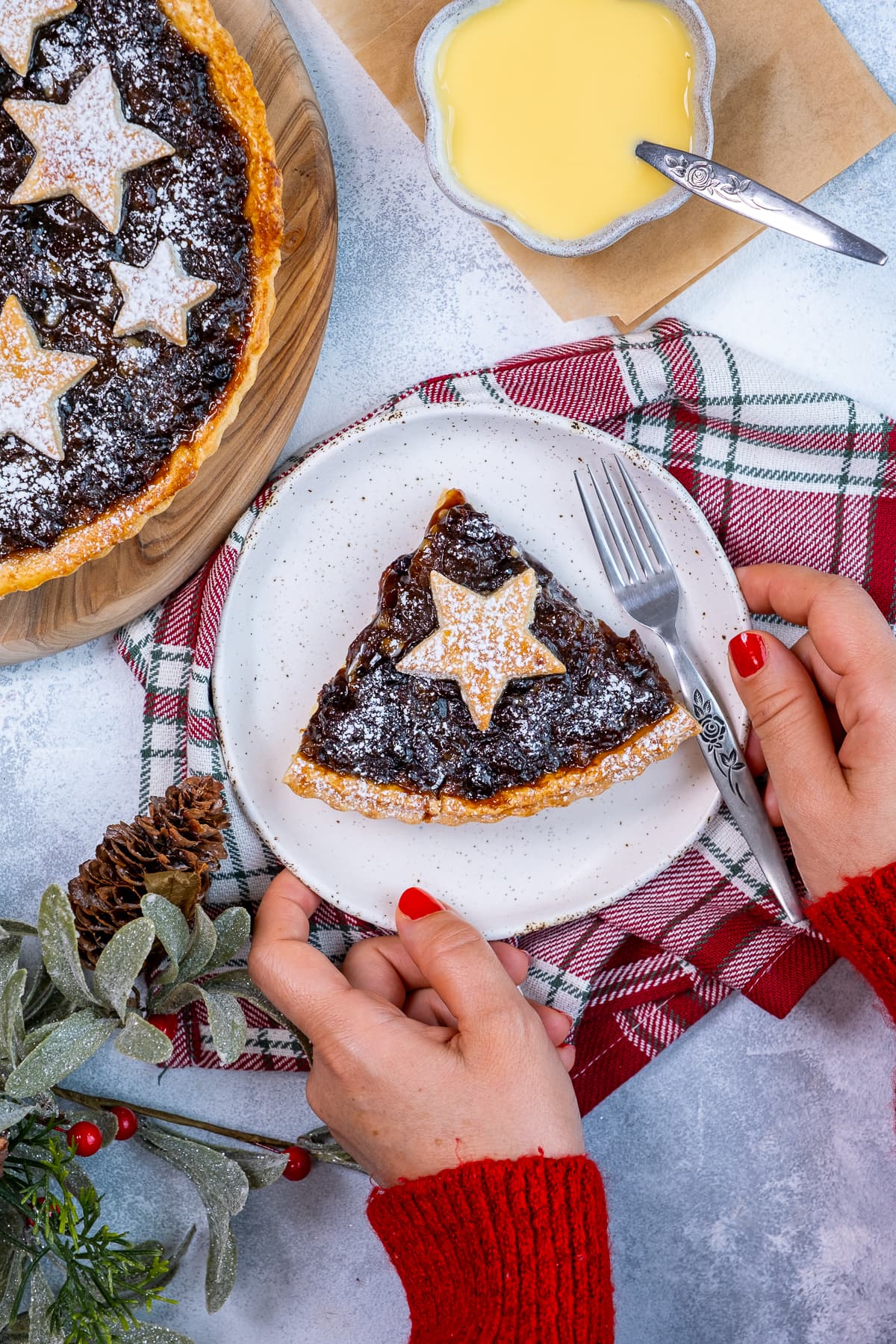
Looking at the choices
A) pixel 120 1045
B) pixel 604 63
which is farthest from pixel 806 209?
pixel 120 1045

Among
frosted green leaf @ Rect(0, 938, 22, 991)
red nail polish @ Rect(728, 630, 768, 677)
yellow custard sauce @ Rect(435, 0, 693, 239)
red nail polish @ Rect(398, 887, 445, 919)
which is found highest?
yellow custard sauce @ Rect(435, 0, 693, 239)

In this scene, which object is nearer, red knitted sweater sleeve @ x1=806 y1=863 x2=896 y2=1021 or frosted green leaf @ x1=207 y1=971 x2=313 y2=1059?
red knitted sweater sleeve @ x1=806 y1=863 x2=896 y2=1021

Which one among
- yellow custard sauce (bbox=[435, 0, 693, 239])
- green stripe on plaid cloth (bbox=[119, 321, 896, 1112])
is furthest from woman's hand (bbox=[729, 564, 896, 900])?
yellow custard sauce (bbox=[435, 0, 693, 239])

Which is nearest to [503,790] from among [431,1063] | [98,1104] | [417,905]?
[417,905]

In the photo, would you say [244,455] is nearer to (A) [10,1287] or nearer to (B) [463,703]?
(B) [463,703]

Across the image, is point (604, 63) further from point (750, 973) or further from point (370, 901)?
point (750, 973)

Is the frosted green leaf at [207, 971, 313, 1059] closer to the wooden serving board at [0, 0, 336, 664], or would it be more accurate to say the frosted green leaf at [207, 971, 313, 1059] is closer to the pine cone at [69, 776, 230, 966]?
the pine cone at [69, 776, 230, 966]

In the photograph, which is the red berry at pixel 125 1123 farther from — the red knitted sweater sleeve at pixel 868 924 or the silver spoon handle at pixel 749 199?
the silver spoon handle at pixel 749 199
